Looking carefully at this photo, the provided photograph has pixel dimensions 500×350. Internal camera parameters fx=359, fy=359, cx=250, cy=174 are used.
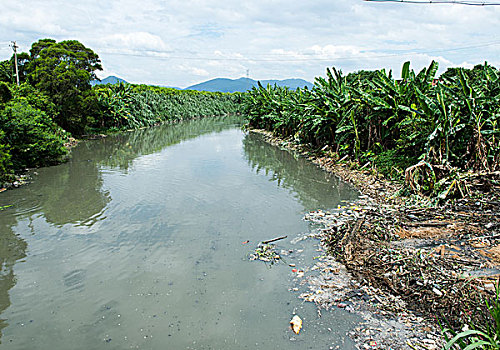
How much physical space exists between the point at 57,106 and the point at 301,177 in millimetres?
15380

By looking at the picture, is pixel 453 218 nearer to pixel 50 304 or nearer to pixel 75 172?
pixel 50 304

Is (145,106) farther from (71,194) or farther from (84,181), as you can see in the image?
(71,194)

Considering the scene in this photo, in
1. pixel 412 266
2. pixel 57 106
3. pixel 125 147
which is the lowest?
pixel 412 266

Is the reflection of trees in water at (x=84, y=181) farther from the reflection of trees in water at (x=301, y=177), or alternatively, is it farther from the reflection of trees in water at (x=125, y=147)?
the reflection of trees in water at (x=301, y=177)

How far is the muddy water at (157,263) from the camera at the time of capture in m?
4.26

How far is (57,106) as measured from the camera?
20172 millimetres

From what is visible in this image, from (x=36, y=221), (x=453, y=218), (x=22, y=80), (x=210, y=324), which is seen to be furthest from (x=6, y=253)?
(x=22, y=80)

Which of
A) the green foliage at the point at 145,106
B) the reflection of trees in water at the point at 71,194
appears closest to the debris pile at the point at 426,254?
the reflection of trees in water at the point at 71,194

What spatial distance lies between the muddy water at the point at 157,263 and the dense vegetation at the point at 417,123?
1.91m

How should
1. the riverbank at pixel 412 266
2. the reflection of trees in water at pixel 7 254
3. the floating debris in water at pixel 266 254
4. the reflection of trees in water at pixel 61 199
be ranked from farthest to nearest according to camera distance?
the reflection of trees in water at pixel 61 199 < the floating debris in water at pixel 266 254 < the reflection of trees in water at pixel 7 254 < the riverbank at pixel 412 266

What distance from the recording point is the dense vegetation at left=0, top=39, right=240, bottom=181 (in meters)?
12.4

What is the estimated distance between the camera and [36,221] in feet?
26.4

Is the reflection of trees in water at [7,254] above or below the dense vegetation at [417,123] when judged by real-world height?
below

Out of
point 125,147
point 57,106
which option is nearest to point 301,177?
point 125,147
